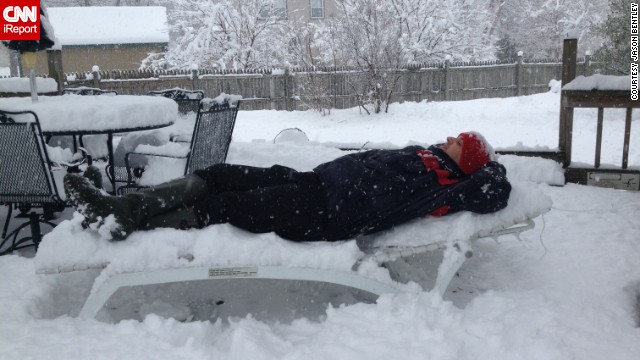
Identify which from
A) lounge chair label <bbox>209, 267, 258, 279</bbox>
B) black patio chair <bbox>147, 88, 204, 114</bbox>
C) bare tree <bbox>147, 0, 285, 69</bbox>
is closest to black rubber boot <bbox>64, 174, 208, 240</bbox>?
lounge chair label <bbox>209, 267, 258, 279</bbox>

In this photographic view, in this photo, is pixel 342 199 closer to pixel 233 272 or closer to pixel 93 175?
pixel 233 272

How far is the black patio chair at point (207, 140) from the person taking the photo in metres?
3.74

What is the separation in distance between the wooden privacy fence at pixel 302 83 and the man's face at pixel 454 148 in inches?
414

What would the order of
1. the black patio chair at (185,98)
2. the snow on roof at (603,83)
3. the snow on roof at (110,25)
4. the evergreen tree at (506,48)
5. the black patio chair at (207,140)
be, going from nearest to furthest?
the black patio chair at (207,140) → the snow on roof at (603,83) → the black patio chair at (185,98) → the snow on roof at (110,25) → the evergreen tree at (506,48)

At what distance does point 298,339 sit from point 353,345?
30 centimetres

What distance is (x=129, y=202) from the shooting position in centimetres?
253

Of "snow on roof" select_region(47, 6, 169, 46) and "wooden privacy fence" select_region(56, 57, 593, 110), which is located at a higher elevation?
"snow on roof" select_region(47, 6, 169, 46)

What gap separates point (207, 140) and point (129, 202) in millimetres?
1462

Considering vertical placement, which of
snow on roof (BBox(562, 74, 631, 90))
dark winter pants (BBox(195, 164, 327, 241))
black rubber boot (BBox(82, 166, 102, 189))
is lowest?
dark winter pants (BBox(195, 164, 327, 241))

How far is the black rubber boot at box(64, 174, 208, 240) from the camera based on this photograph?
239cm

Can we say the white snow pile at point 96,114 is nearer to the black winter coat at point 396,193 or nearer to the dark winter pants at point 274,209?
the dark winter pants at point 274,209

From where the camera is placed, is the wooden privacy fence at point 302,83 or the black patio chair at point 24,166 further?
the wooden privacy fence at point 302,83

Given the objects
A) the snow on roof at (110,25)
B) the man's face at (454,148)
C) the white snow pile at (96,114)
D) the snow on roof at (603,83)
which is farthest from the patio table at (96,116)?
the snow on roof at (110,25)

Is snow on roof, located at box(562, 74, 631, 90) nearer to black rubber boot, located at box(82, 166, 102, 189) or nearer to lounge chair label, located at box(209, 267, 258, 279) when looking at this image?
lounge chair label, located at box(209, 267, 258, 279)
